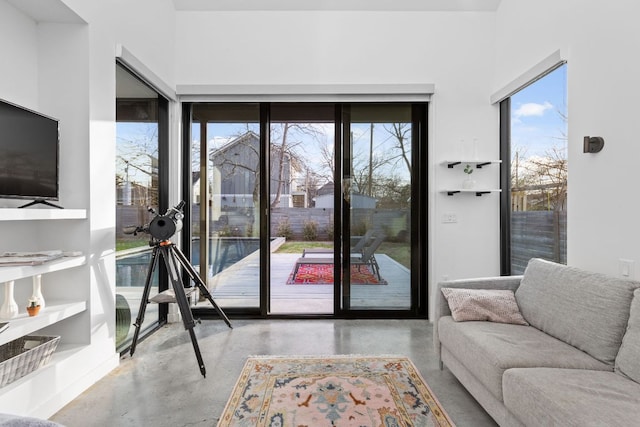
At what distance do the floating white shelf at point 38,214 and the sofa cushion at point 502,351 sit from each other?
2.46 metres

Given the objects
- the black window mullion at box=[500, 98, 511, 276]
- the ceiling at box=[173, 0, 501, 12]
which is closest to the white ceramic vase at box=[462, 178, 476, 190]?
the black window mullion at box=[500, 98, 511, 276]

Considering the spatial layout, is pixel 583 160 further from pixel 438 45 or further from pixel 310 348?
pixel 310 348

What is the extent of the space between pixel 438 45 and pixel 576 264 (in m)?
2.46

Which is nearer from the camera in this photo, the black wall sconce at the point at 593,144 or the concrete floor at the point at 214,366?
the concrete floor at the point at 214,366

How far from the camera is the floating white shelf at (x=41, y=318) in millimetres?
1804

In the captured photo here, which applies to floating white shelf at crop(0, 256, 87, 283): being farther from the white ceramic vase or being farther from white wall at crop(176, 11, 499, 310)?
the white ceramic vase

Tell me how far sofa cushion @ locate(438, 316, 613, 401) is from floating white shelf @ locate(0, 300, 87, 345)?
237cm

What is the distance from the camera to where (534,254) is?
3195 millimetres

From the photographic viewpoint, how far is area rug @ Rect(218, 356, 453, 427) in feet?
6.42

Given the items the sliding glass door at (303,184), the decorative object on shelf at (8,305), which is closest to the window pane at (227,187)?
the sliding glass door at (303,184)

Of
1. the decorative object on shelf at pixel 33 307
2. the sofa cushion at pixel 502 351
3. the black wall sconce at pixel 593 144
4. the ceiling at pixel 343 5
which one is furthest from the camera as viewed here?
the ceiling at pixel 343 5

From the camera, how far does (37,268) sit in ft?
6.34

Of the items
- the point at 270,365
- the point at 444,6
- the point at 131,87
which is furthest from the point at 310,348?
the point at 444,6

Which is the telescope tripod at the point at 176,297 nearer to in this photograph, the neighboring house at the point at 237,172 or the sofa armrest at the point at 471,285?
the neighboring house at the point at 237,172
